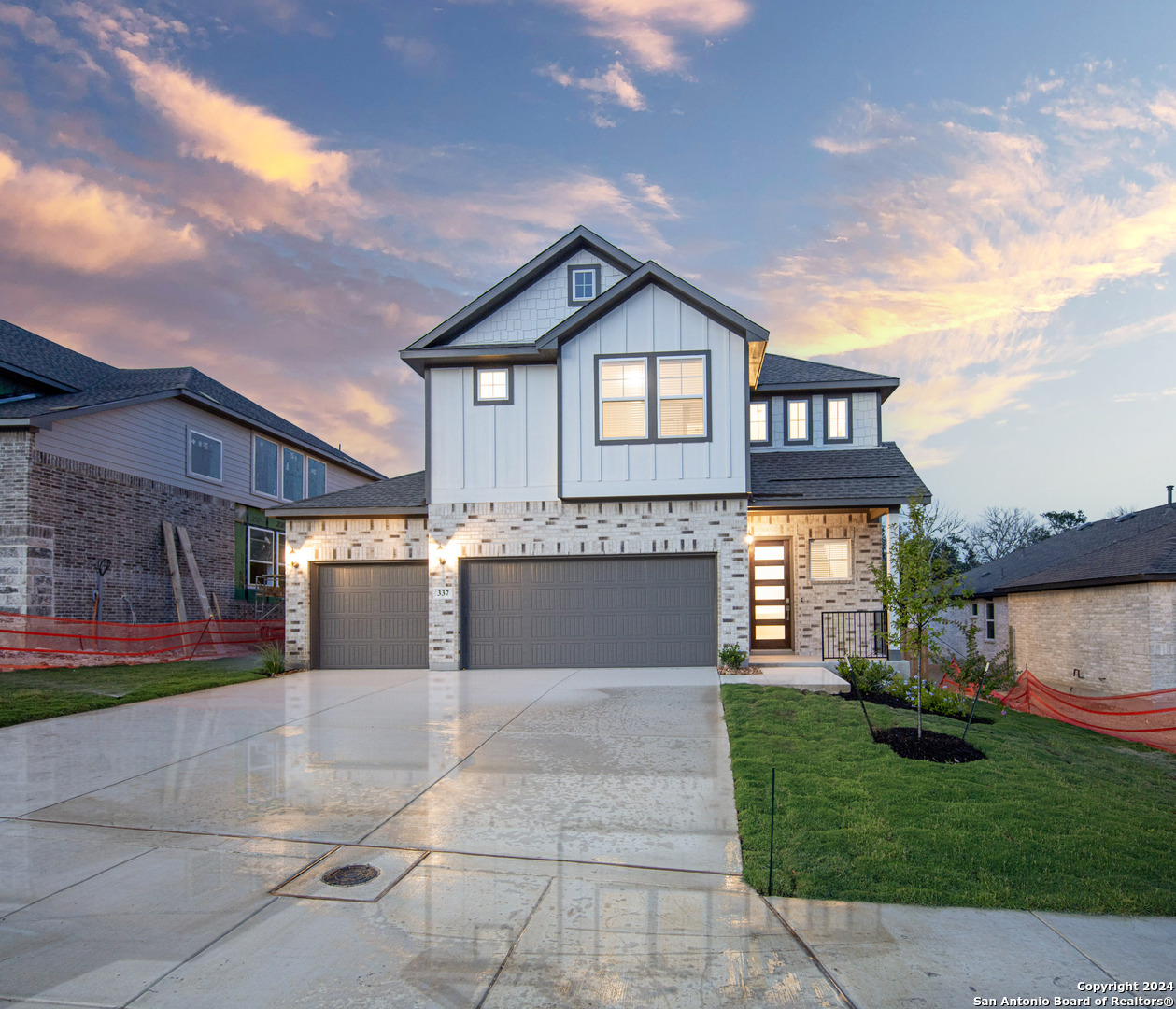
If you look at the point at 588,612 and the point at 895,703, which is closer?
the point at 895,703

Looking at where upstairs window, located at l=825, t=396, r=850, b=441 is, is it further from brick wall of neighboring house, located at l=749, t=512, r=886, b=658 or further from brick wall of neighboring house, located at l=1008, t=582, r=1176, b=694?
brick wall of neighboring house, located at l=1008, t=582, r=1176, b=694

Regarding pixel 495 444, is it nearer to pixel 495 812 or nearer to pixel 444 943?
pixel 495 812

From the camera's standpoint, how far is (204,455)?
20.3 metres

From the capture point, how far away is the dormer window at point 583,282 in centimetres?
1551

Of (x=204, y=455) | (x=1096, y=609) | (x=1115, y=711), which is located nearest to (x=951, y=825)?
(x=1115, y=711)

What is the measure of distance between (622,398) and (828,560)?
5.61 m

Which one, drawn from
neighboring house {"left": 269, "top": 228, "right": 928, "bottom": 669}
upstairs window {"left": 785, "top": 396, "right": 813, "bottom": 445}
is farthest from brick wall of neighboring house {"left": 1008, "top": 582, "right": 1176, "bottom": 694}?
upstairs window {"left": 785, "top": 396, "right": 813, "bottom": 445}

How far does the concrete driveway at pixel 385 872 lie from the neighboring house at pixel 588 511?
5.88 m

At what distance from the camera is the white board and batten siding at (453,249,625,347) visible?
50.2ft

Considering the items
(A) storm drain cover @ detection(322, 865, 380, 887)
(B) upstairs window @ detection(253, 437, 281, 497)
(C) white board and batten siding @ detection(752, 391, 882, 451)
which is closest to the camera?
(A) storm drain cover @ detection(322, 865, 380, 887)

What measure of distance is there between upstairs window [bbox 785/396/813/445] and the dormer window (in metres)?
5.49

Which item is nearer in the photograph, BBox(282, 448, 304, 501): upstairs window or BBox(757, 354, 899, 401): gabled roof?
BBox(757, 354, 899, 401): gabled roof

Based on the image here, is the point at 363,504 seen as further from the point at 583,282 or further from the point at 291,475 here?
the point at 291,475

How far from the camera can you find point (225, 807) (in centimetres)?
560
